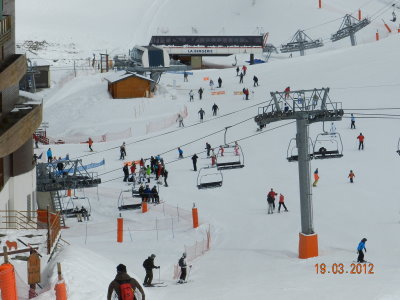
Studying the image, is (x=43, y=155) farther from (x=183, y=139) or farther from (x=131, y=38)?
(x=131, y=38)

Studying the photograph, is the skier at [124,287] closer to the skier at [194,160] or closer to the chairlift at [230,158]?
the chairlift at [230,158]

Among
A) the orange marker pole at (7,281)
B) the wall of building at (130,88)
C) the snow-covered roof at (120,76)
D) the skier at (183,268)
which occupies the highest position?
the snow-covered roof at (120,76)

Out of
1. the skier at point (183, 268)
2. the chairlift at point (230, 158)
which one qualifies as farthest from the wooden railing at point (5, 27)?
the chairlift at point (230, 158)

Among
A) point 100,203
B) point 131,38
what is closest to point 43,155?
point 100,203

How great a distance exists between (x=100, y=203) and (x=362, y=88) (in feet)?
78.8

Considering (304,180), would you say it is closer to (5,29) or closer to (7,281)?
(5,29)

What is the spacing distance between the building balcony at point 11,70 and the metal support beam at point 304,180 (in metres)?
9.76

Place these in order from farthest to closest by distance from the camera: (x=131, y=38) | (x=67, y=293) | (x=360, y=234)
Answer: (x=131, y=38) → (x=360, y=234) → (x=67, y=293)

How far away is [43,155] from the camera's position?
4325 centimetres

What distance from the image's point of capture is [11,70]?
18797 millimetres

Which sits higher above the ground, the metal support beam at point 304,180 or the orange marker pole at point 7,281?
the metal support beam at point 304,180

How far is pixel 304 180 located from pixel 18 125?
10287 mm

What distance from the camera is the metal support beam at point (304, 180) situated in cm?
2423

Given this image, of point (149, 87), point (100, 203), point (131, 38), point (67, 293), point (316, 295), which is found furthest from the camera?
point (131, 38)
